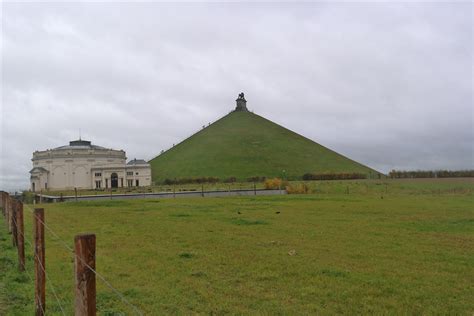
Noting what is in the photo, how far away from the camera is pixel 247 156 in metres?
137

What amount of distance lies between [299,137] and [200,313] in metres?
159

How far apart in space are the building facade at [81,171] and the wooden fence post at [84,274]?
113292 millimetres

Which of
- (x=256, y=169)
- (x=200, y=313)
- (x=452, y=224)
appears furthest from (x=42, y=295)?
(x=256, y=169)

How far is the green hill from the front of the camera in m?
126

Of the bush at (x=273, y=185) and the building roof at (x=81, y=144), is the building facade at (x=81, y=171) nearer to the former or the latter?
the building roof at (x=81, y=144)

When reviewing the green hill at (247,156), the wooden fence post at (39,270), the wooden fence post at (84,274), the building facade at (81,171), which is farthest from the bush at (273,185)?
the wooden fence post at (84,274)

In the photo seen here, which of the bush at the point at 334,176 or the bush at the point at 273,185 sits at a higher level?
the bush at the point at 334,176

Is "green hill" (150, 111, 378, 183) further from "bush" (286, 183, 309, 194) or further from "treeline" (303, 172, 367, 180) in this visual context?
"bush" (286, 183, 309, 194)

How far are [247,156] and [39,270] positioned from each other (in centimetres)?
12956

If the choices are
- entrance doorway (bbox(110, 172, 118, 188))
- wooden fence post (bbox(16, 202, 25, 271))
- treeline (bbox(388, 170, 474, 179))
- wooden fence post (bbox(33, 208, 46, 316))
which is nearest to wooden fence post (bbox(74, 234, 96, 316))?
wooden fence post (bbox(33, 208, 46, 316))

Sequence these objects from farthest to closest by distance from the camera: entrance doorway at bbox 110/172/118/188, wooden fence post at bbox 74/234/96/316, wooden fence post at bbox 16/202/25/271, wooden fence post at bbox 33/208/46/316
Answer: entrance doorway at bbox 110/172/118/188
wooden fence post at bbox 16/202/25/271
wooden fence post at bbox 33/208/46/316
wooden fence post at bbox 74/234/96/316

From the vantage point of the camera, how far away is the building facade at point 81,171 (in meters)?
115

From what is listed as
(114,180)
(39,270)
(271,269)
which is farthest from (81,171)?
(39,270)

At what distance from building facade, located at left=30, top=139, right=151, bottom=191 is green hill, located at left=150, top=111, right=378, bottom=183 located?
8.49 metres
